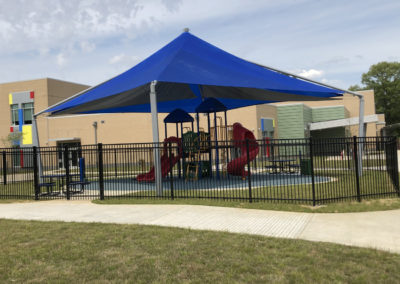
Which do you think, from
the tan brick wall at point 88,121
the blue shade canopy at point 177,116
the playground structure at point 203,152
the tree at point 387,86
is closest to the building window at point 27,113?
the tan brick wall at point 88,121

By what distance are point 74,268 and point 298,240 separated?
393cm

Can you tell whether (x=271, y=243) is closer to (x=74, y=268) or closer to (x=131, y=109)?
(x=74, y=268)

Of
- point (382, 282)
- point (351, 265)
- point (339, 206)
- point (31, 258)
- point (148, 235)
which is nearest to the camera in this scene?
point (382, 282)

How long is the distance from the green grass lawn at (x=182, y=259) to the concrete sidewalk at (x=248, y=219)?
26.9 inches

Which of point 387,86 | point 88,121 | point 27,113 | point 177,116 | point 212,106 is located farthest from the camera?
point 387,86

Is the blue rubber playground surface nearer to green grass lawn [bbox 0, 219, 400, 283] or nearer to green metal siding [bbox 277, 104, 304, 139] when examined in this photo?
green grass lawn [bbox 0, 219, 400, 283]

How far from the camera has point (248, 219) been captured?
925 cm

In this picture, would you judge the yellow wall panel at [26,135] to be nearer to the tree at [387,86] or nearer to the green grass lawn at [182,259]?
the green grass lawn at [182,259]

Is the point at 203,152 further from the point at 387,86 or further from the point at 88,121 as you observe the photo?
the point at 387,86

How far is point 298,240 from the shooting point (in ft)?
23.2

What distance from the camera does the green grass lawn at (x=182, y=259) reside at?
17.6ft

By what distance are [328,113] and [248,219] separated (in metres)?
39.1

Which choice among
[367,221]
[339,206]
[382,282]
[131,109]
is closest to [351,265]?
[382,282]

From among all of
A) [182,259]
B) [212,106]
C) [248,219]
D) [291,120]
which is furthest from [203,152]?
[291,120]
